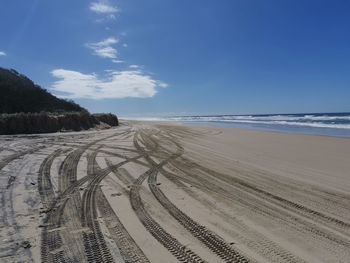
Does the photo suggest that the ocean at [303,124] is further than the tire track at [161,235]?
Yes

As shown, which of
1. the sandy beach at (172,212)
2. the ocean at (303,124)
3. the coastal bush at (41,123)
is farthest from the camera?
the ocean at (303,124)

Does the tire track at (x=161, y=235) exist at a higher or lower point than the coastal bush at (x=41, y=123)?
lower

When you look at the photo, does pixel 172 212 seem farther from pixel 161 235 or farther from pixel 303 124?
pixel 303 124

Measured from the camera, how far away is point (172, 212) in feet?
16.7

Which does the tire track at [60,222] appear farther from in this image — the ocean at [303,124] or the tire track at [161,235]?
the ocean at [303,124]

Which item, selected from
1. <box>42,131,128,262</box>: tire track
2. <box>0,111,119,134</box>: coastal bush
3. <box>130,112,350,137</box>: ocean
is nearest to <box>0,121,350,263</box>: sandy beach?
<box>42,131,128,262</box>: tire track

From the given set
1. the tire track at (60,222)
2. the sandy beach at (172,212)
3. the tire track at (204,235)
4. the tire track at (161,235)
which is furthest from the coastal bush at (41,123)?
Answer: the tire track at (204,235)

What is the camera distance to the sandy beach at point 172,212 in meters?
3.70

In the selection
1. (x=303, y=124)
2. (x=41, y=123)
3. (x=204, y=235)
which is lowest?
(x=204, y=235)

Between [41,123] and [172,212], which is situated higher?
[41,123]

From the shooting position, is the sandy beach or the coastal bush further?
the coastal bush

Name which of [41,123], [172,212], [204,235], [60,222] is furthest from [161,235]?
[41,123]

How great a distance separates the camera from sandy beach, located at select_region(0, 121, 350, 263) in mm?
3701

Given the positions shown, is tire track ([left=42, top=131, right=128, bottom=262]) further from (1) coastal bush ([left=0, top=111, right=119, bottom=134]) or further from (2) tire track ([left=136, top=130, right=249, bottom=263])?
(1) coastal bush ([left=0, top=111, right=119, bottom=134])
